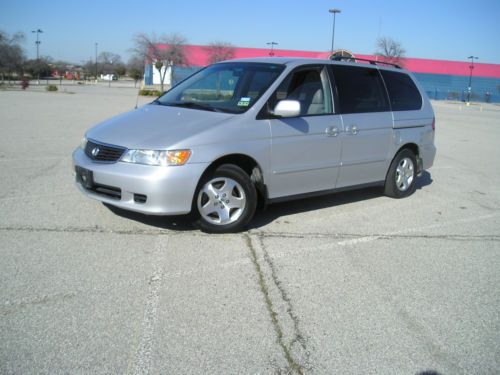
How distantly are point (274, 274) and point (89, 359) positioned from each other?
171 centimetres

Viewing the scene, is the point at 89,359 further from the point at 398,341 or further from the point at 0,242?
the point at 0,242

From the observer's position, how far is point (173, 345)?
294cm

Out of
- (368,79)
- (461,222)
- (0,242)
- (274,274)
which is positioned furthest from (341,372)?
(368,79)

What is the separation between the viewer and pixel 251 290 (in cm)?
371

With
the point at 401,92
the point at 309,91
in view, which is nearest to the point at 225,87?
the point at 309,91

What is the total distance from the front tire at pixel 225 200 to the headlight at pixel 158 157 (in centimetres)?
36

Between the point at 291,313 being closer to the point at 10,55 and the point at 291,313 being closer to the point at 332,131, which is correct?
the point at 332,131

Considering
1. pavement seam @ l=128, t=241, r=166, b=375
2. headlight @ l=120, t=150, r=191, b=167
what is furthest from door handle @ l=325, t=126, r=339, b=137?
pavement seam @ l=128, t=241, r=166, b=375

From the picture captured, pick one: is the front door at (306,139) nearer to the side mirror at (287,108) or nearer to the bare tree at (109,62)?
the side mirror at (287,108)

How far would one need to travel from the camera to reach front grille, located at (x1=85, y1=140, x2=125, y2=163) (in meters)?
4.56

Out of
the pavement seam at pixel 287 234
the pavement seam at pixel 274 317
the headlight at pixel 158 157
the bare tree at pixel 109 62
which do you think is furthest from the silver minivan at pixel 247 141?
the bare tree at pixel 109 62

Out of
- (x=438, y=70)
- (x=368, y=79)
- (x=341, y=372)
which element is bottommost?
(x=341, y=372)

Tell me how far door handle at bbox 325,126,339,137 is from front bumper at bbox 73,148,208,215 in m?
1.64

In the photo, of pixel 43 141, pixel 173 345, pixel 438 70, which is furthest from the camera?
pixel 438 70
